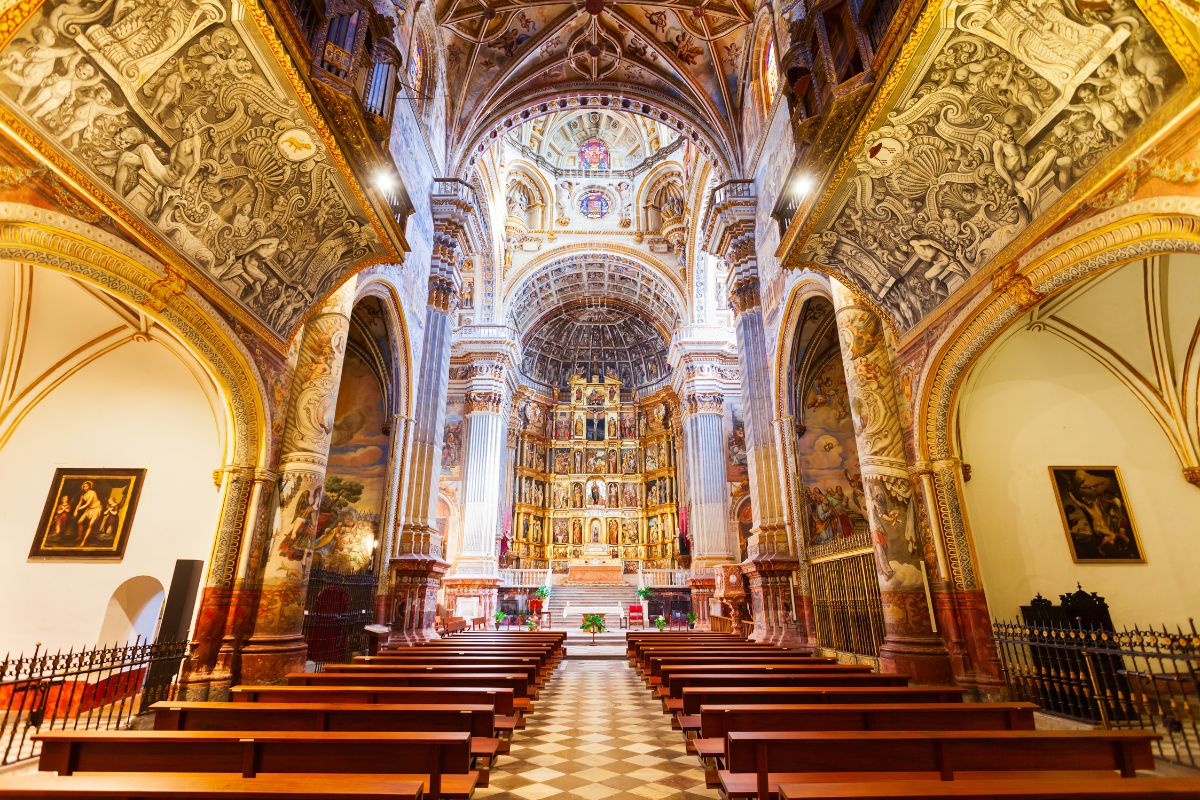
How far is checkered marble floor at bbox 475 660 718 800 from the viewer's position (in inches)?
173

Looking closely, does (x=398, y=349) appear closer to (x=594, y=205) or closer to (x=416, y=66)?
(x=416, y=66)

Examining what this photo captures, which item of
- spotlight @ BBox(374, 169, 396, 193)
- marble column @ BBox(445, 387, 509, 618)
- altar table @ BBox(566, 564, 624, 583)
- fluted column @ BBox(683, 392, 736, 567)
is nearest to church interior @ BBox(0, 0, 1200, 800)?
spotlight @ BBox(374, 169, 396, 193)

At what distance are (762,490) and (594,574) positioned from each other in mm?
17956

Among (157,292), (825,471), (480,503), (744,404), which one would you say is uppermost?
(744,404)

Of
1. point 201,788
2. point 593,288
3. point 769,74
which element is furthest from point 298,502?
point 593,288

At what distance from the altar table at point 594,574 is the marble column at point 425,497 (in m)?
16.1

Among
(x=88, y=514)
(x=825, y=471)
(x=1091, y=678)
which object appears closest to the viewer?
(x=1091, y=678)

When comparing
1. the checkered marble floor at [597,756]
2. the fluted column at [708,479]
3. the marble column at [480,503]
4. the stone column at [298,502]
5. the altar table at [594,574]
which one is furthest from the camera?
the altar table at [594,574]

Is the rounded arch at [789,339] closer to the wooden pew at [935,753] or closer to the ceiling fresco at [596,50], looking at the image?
the ceiling fresco at [596,50]

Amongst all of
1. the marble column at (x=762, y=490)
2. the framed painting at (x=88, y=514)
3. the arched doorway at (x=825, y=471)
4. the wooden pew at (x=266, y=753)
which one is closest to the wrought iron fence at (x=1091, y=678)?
the arched doorway at (x=825, y=471)

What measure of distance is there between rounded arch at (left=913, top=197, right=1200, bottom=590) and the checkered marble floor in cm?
445

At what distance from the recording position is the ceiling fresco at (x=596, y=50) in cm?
1504

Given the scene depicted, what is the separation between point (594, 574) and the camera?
94.5 feet

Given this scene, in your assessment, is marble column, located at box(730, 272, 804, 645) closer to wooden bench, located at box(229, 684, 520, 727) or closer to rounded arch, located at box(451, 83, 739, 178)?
rounded arch, located at box(451, 83, 739, 178)
